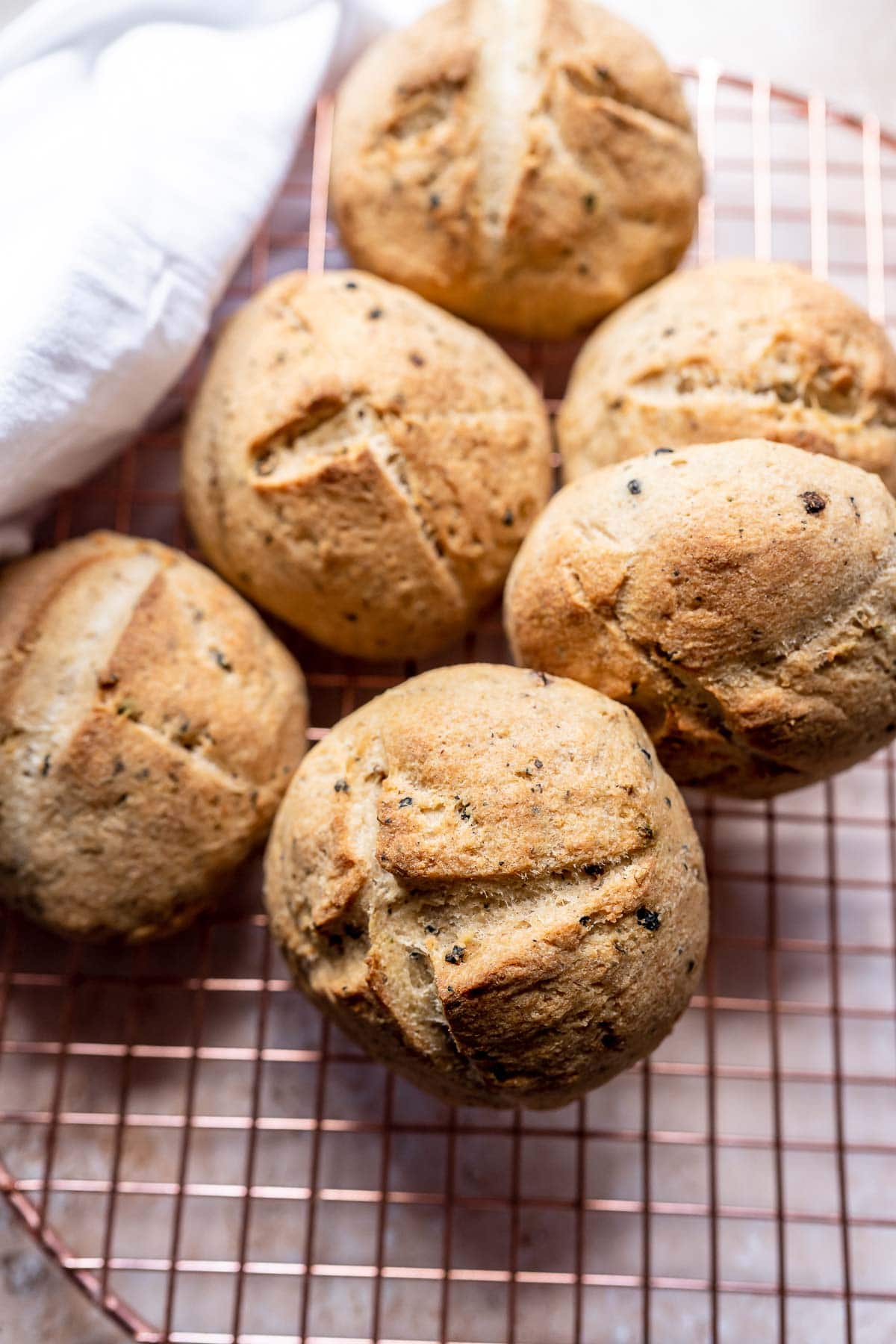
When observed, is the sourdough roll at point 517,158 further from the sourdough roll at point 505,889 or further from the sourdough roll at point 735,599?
the sourdough roll at point 505,889

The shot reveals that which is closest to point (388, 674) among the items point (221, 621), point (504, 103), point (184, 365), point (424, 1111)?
point (221, 621)

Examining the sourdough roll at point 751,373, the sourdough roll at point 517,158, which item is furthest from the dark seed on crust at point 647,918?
the sourdough roll at point 517,158

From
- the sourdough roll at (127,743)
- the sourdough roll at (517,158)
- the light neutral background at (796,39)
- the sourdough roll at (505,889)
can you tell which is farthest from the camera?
the light neutral background at (796,39)

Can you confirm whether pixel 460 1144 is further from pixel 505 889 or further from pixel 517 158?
pixel 517 158

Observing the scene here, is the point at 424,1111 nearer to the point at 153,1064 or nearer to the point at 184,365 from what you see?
the point at 153,1064

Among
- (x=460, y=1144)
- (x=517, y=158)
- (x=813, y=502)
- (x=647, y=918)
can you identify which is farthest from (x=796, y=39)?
(x=460, y=1144)

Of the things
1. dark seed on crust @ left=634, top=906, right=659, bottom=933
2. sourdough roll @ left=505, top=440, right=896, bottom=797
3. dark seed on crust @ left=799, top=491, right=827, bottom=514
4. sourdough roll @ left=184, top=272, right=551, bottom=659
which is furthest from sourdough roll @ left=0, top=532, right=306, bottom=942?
dark seed on crust @ left=799, top=491, right=827, bottom=514
